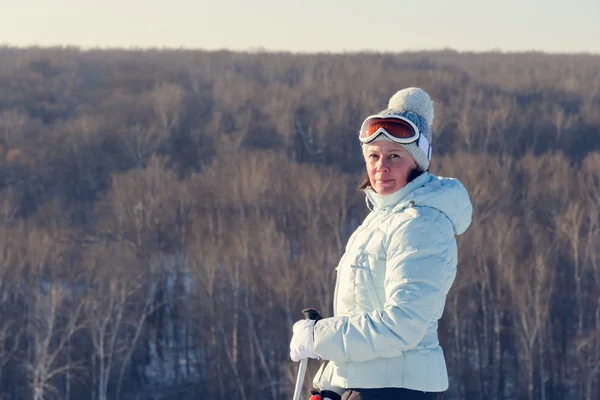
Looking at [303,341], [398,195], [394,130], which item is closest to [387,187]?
[398,195]

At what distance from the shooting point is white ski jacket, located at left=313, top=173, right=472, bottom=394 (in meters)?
2.24

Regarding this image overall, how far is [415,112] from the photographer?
245 cm

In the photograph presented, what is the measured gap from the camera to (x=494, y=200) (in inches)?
1214

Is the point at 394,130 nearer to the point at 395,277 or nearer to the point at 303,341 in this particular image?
the point at 395,277

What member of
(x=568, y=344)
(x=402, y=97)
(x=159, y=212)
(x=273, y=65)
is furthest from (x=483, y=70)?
(x=402, y=97)

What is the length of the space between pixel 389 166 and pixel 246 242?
78.4ft

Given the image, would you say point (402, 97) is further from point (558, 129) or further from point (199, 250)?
point (558, 129)

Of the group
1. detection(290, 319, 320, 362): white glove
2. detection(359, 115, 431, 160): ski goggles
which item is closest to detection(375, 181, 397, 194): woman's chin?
detection(359, 115, 431, 160): ski goggles

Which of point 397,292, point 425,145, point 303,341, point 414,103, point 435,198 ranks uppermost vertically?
point 414,103

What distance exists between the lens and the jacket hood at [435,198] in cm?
234

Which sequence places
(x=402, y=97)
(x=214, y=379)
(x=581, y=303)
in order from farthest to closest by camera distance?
1. (x=581, y=303)
2. (x=214, y=379)
3. (x=402, y=97)

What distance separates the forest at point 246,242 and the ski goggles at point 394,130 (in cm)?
1862

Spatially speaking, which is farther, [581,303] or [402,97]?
[581,303]

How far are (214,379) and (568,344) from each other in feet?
28.0
